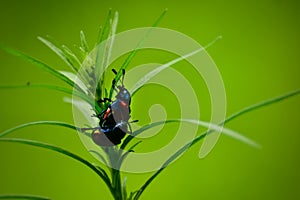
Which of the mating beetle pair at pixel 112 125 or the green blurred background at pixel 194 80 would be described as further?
the green blurred background at pixel 194 80

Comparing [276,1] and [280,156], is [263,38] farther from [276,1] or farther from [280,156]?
[280,156]

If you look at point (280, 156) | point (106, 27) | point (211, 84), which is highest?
point (106, 27)

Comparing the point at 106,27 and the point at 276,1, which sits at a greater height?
the point at 276,1

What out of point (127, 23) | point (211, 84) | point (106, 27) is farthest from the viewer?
point (127, 23)

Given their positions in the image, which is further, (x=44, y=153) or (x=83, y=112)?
(x=44, y=153)

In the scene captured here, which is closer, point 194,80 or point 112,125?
point 112,125

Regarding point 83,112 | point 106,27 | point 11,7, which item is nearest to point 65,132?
point 11,7

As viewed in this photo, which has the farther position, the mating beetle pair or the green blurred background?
the green blurred background

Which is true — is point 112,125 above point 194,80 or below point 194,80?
below
